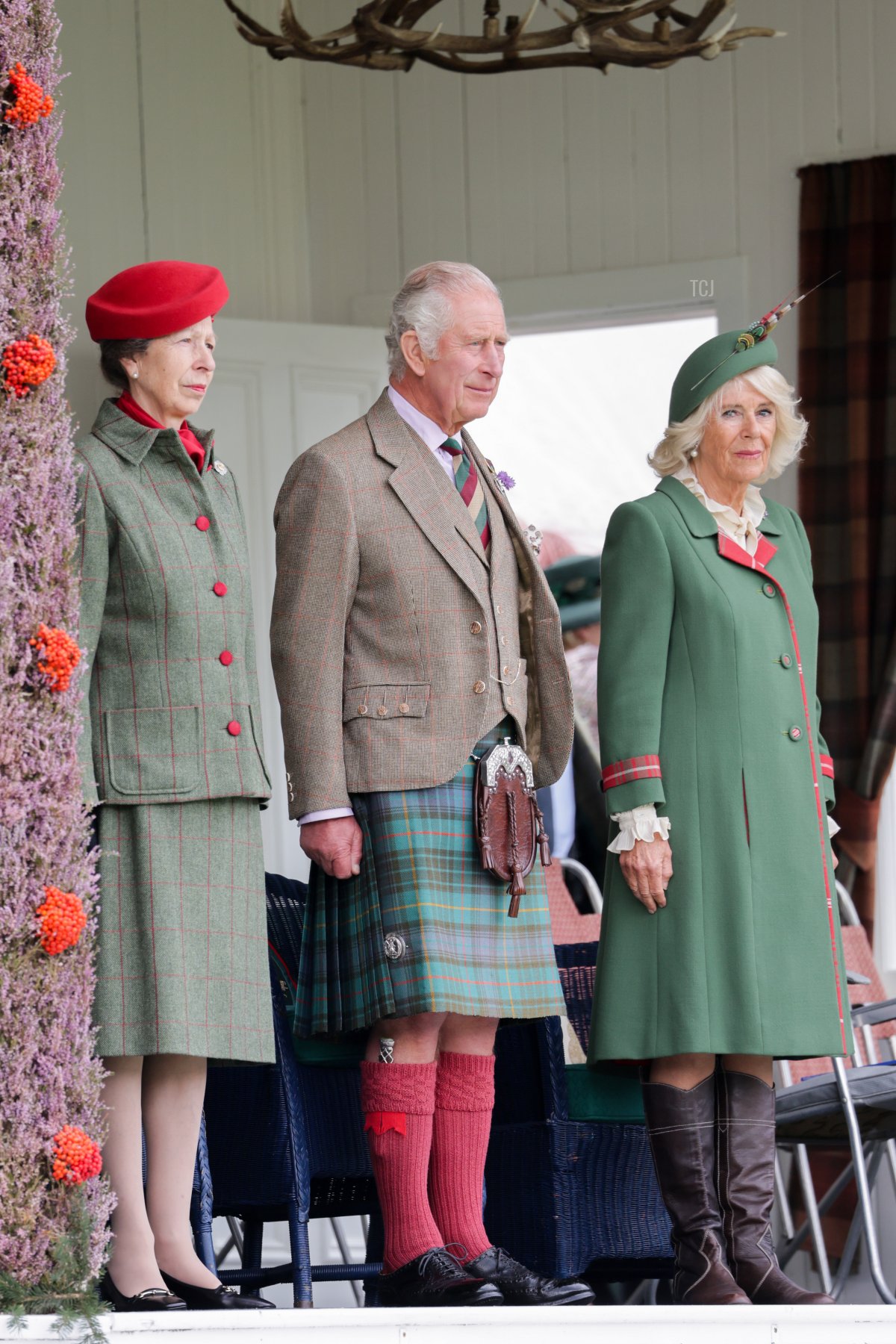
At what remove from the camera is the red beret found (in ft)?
9.97

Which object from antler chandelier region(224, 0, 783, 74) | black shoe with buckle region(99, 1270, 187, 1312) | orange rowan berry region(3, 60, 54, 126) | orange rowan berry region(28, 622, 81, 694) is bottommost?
black shoe with buckle region(99, 1270, 187, 1312)

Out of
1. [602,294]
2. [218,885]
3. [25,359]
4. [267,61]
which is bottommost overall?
[218,885]

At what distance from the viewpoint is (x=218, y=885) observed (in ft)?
9.76

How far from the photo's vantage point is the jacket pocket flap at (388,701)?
122 inches

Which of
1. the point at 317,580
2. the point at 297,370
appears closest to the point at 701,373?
the point at 317,580

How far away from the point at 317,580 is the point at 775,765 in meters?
0.81

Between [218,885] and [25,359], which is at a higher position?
[25,359]

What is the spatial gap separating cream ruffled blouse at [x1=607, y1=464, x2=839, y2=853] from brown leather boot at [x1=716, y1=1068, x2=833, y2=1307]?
0.41 meters

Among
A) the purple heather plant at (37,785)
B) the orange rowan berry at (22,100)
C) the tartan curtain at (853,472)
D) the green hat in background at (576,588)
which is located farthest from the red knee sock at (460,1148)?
the green hat in background at (576,588)

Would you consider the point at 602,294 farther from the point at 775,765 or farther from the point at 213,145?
the point at 775,765

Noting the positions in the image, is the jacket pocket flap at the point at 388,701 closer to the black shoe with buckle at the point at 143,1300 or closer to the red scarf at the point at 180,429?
the red scarf at the point at 180,429

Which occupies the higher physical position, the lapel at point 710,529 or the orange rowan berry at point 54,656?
the lapel at point 710,529

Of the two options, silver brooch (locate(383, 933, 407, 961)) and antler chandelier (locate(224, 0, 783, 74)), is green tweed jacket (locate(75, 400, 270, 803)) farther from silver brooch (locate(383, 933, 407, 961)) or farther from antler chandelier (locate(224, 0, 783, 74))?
antler chandelier (locate(224, 0, 783, 74))

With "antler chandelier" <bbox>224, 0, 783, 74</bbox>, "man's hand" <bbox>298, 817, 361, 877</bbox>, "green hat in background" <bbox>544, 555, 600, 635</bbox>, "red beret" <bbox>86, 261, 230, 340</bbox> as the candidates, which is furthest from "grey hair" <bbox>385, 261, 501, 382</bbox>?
"green hat in background" <bbox>544, 555, 600, 635</bbox>
